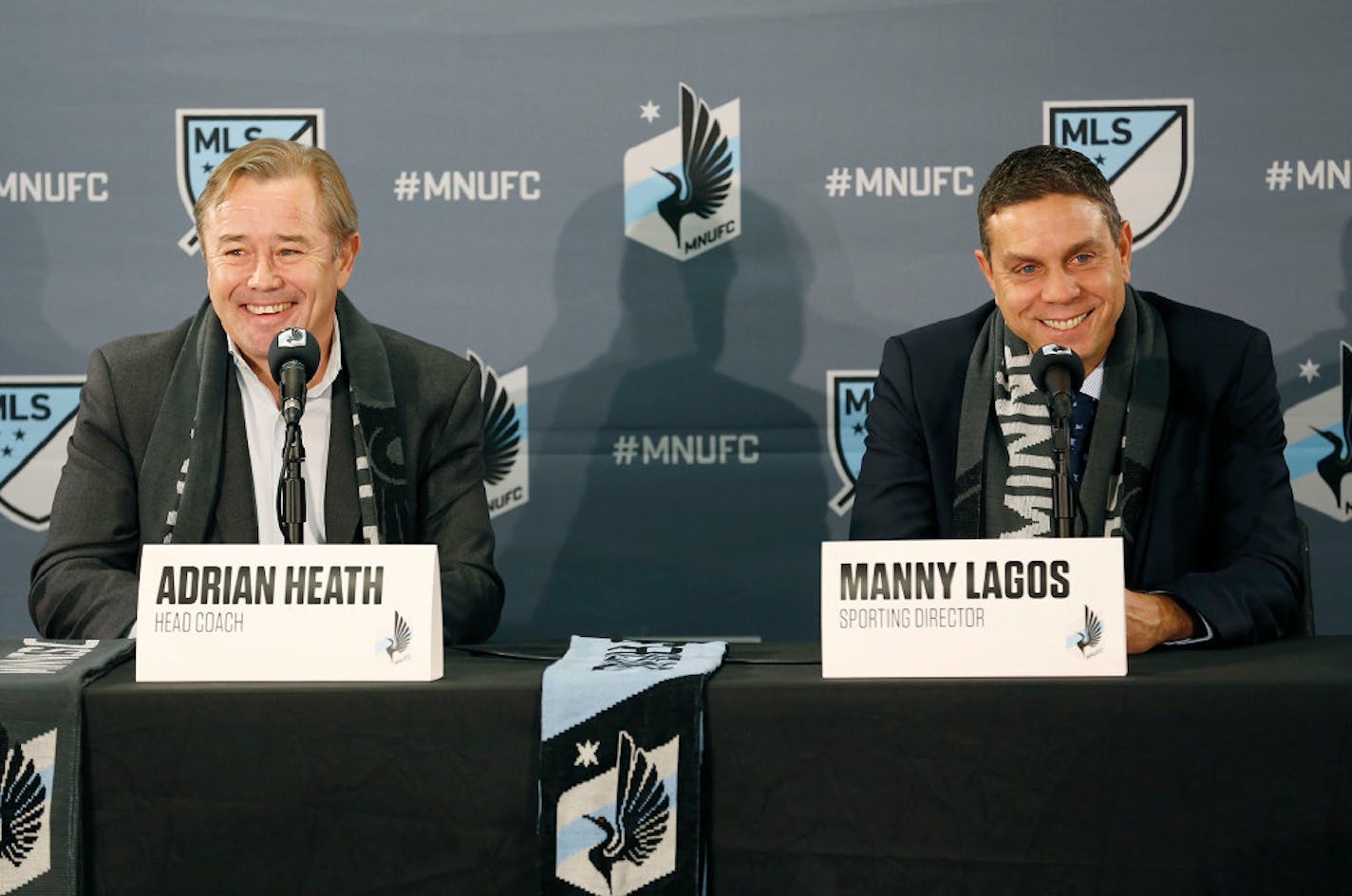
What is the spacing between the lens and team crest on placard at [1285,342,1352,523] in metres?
3.18

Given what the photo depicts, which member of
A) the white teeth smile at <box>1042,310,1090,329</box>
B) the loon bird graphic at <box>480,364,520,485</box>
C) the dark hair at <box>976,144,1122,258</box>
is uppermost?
the dark hair at <box>976,144,1122,258</box>

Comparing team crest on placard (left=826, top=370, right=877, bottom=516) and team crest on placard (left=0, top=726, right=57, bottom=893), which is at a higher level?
team crest on placard (left=826, top=370, right=877, bottom=516)

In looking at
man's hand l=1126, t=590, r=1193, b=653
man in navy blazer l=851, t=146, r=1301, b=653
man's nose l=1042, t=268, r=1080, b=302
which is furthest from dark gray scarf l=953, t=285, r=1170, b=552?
man's hand l=1126, t=590, r=1193, b=653

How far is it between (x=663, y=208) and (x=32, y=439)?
153cm

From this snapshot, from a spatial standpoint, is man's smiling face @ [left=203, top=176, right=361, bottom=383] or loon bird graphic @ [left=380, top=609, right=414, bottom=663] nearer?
loon bird graphic @ [left=380, top=609, right=414, bottom=663]

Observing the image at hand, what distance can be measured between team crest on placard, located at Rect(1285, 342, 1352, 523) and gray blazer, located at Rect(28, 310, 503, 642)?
5.94 feet

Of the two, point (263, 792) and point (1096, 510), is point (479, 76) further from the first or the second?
point (263, 792)

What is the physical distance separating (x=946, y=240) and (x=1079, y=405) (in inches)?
31.7

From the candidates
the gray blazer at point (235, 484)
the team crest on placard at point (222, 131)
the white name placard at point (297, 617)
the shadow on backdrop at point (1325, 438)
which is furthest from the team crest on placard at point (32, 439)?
the shadow on backdrop at point (1325, 438)

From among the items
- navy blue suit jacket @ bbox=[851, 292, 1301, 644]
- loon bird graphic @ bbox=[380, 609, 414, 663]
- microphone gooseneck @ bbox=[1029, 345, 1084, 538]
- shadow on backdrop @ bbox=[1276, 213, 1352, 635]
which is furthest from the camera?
shadow on backdrop @ bbox=[1276, 213, 1352, 635]

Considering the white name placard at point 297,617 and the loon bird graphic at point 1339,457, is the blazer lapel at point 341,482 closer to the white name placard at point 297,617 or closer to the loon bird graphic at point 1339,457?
the white name placard at point 297,617

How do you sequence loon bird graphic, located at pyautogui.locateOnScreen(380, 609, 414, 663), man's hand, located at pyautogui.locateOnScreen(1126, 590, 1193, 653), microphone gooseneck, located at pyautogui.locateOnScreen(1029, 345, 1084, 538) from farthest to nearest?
man's hand, located at pyautogui.locateOnScreen(1126, 590, 1193, 653)
microphone gooseneck, located at pyautogui.locateOnScreen(1029, 345, 1084, 538)
loon bird graphic, located at pyautogui.locateOnScreen(380, 609, 414, 663)

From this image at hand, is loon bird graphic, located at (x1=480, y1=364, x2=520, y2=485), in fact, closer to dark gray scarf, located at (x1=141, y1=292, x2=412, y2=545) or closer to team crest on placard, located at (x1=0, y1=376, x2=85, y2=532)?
dark gray scarf, located at (x1=141, y1=292, x2=412, y2=545)

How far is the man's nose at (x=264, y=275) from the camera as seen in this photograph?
258cm
